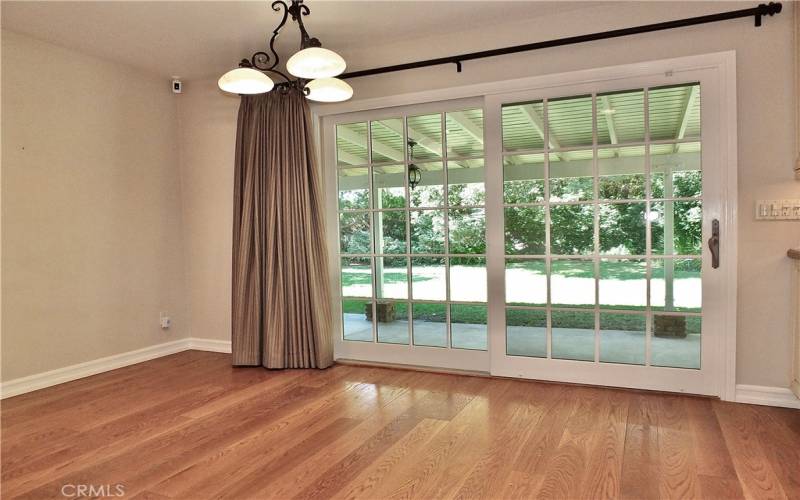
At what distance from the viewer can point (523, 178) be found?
3.51 metres

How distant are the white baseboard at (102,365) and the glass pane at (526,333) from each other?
2589mm

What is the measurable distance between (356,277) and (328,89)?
1.72m

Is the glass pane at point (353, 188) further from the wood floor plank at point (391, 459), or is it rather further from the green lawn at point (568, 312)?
the wood floor plank at point (391, 459)

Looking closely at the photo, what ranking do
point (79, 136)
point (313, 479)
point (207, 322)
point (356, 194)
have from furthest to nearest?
Answer: 1. point (207, 322)
2. point (356, 194)
3. point (79, 136)
4. point (313, 479)

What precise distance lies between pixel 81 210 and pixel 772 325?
15.8 ft

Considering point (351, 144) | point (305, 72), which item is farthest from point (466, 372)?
point (305, 72)

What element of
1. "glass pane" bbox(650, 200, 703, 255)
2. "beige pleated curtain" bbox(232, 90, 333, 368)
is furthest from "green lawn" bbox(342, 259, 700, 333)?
"beige pleated curtain" bbox(232, 90, 333, 368)

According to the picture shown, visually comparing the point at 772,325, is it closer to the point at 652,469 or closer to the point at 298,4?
the point at 652,469

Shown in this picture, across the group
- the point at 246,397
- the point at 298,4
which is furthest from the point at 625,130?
the point at 246,397

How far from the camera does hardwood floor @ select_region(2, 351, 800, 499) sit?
81.4 inches

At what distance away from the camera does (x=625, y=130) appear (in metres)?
3.24

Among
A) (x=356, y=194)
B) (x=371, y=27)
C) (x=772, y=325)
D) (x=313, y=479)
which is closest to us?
(x=313, y=479)

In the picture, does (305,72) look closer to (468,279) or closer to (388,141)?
(388,141)

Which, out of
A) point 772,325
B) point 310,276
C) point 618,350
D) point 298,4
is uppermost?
point 298,4
